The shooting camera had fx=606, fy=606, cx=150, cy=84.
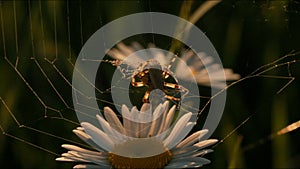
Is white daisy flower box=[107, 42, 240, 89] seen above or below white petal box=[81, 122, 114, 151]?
above

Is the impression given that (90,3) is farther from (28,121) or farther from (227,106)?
(227,106)

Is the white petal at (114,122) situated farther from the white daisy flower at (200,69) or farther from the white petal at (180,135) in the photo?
the white daisy flower at (200,69)

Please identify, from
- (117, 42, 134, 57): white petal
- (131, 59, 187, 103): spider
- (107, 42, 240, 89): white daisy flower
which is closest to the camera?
(131, 59, 187, 103): spider

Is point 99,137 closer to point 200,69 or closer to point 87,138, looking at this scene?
point 87,138

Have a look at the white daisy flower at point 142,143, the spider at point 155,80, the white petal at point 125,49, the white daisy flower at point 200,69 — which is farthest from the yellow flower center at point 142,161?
the white petal at point 125,49

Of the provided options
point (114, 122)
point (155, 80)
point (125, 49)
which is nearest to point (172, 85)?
point (155, 80)

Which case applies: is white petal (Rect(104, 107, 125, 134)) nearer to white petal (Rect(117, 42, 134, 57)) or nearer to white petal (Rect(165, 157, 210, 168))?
white petal (Rect(165, 157, 210, 168))

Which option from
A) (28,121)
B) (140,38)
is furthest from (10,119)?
(140,38)

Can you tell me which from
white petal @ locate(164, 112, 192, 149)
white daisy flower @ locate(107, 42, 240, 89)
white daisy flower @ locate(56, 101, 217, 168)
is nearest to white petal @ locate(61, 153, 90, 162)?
white daisy flower @ locate(56, 101, 217, 168)
